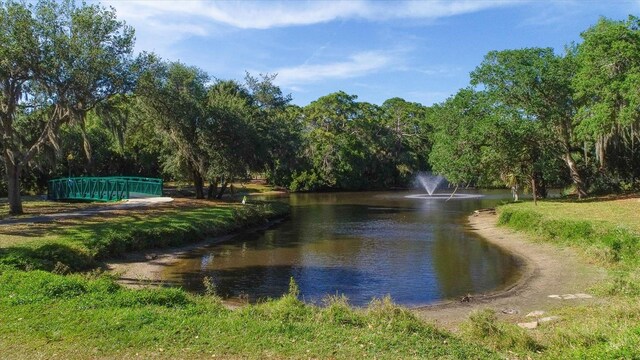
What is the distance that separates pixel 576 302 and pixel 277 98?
49421 mm

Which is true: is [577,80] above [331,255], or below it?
above

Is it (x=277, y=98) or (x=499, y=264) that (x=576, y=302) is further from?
(x=277, y=98)

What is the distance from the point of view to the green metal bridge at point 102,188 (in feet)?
120

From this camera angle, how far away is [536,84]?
33844 millimetres

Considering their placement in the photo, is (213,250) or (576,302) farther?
(213,250)

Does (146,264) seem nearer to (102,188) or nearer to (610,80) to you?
(102,188)

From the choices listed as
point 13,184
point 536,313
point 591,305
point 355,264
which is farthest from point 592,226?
point 13,184

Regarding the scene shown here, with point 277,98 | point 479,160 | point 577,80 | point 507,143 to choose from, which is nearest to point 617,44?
point 577,80

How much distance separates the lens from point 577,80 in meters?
30.5

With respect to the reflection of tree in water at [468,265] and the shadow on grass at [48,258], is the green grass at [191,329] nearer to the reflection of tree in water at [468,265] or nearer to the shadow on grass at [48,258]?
the shadow on grass at [48,258]

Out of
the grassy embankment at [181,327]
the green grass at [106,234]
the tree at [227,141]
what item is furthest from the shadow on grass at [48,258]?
the tree at [227,141]

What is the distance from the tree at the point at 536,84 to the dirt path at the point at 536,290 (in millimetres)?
13705

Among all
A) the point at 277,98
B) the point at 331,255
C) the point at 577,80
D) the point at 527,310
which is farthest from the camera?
the point at 277,98

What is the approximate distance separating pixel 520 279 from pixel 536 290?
207 centimetres
